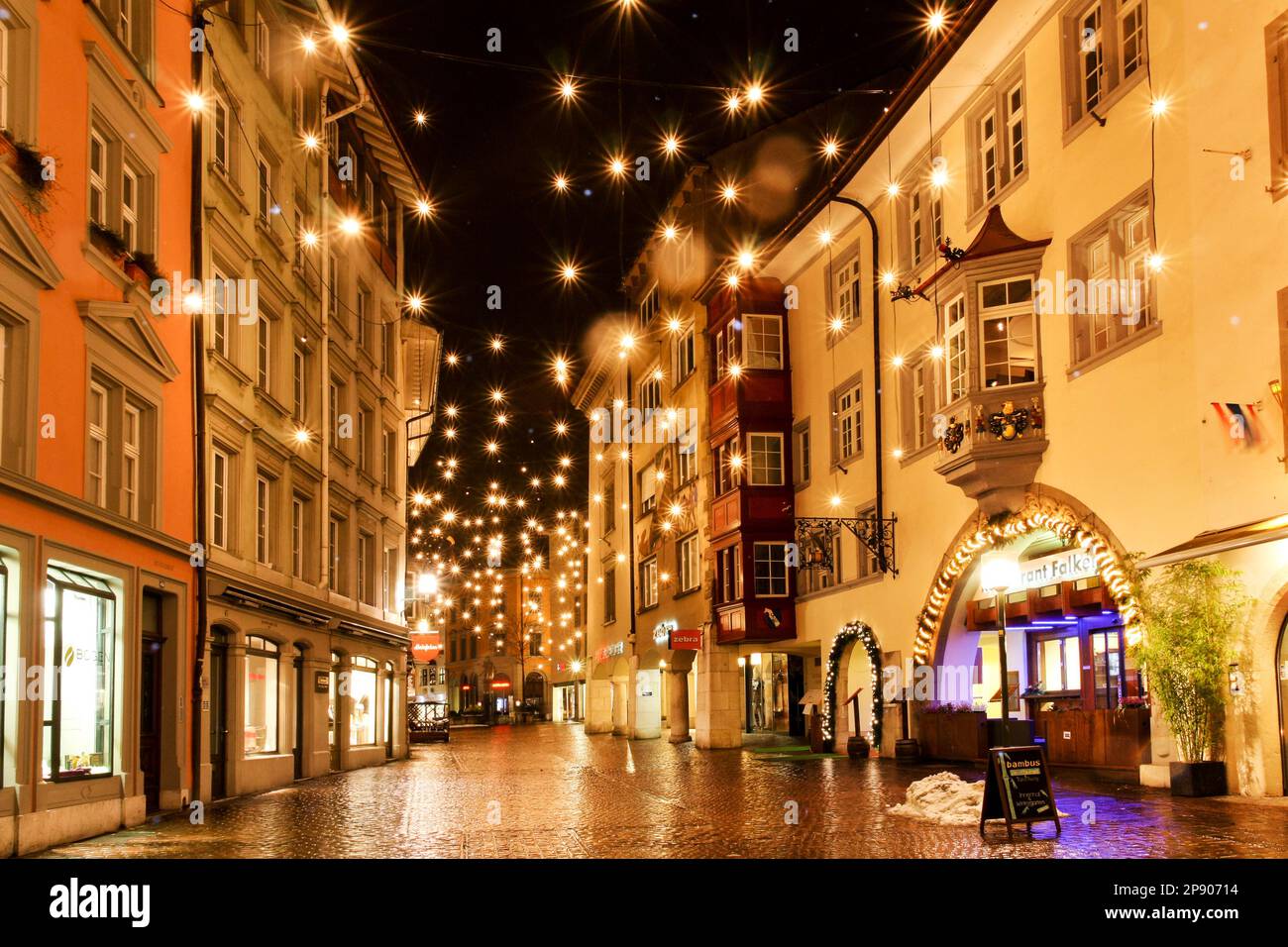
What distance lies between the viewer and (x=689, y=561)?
4131 centimetres

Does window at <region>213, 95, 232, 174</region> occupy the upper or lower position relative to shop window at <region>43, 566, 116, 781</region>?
upper

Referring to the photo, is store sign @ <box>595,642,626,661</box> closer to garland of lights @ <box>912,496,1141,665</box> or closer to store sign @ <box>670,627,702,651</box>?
store sign @ <box>670,627,702,651</box>

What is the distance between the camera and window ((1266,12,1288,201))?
1627 centimetres

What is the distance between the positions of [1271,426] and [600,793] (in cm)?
1122

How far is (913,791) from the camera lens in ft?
55.1

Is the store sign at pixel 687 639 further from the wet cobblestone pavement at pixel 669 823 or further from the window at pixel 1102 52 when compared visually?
the window at pixel 1102 52

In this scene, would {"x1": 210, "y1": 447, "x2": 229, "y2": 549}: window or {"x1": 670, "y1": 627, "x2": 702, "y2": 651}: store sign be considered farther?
{"x1": 670, "y1": 627, "x2": 702, "y2": 651}: store sign

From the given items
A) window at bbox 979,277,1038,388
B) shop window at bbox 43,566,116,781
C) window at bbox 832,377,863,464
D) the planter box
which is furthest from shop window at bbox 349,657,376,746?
the planter box

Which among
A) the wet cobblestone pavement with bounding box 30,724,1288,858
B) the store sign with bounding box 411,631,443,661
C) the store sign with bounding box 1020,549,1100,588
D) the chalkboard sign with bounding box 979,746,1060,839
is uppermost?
the store sign with bounding box 1020,549,1100,588

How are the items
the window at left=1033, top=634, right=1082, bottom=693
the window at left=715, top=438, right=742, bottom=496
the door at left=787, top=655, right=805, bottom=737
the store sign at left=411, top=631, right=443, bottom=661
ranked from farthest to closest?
the door at left=787, top=655, right=805, bottom=737 → the store sign at left=411, top=631, right=443, bottom=661 → the window at left=715, top=438, right=742, bottom=496 → the window at left=1033, top=634, right=1082, bottom=693

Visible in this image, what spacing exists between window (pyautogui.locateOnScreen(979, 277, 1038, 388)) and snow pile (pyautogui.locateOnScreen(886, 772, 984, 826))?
803 centimetres
